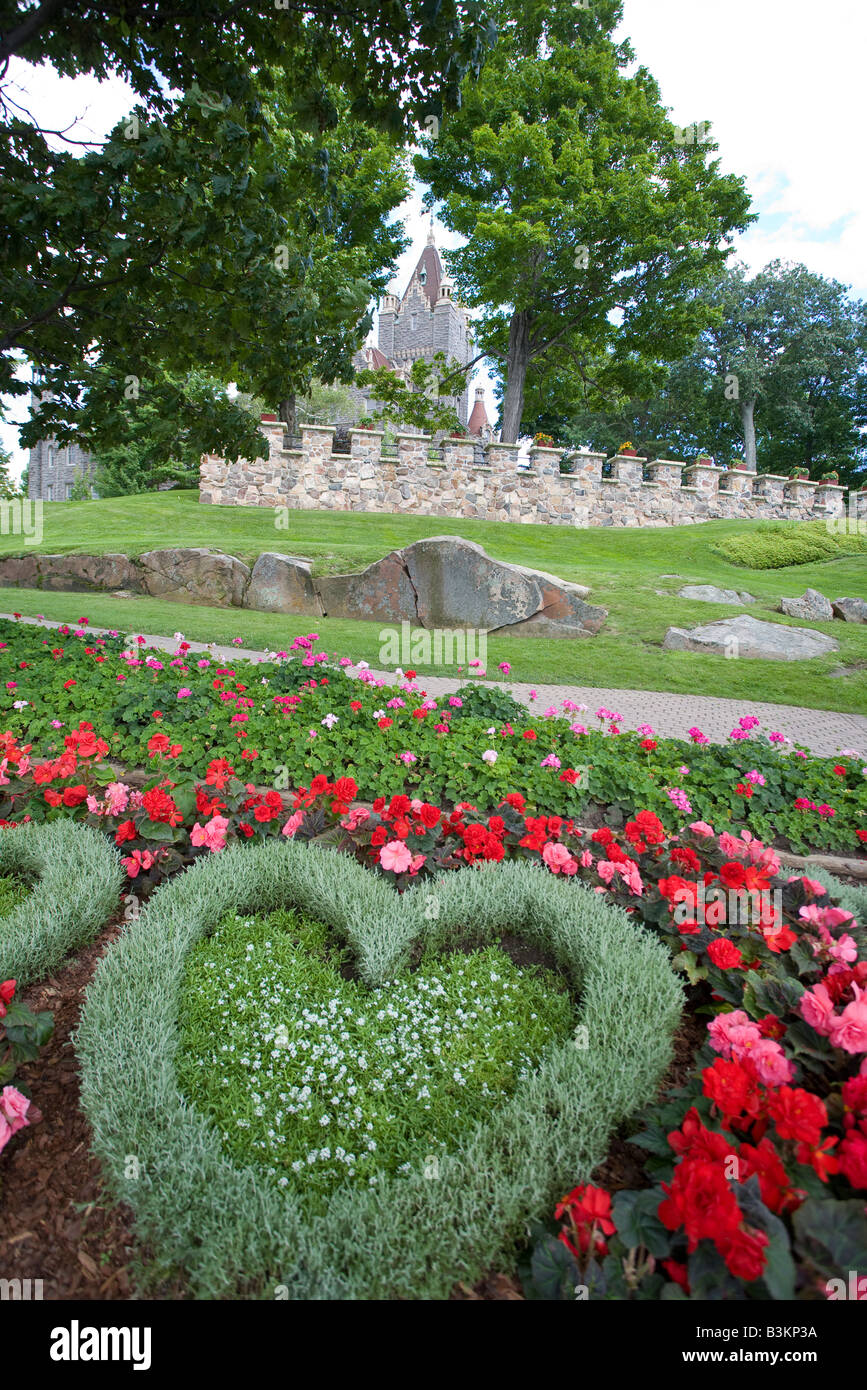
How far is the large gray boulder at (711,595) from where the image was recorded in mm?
12023

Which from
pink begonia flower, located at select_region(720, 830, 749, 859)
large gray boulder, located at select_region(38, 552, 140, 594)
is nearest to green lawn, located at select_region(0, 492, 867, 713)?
large gray boulder, located at select_region(38, 552, 140, 594)

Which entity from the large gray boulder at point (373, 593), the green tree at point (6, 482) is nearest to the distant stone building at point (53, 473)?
the green tree at point (6, 482)

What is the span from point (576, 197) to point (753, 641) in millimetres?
18909

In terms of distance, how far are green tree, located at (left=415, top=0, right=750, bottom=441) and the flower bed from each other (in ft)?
66.9

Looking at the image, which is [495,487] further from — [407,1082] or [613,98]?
[407,1082]

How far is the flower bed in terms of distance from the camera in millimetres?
3963

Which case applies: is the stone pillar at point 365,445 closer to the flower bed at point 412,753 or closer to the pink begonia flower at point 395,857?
the flower bed at point 412,753

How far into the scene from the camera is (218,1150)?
1.77 meters

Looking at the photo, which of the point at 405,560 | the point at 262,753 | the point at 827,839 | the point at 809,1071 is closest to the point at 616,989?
the point at 809,1071

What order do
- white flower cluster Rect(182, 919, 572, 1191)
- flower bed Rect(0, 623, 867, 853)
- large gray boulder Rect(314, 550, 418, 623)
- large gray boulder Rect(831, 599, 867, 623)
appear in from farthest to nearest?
large gray boulder Rect(831, 599, 867, 623) → large gray boulder Rect(314, 550, 418, 623) → flower bed Rect(0, 623, 867, 853) → white flower cluster Rect(182, 919, 572, 1191)

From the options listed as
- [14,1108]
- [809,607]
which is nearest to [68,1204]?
[14,1108]

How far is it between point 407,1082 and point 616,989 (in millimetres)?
742

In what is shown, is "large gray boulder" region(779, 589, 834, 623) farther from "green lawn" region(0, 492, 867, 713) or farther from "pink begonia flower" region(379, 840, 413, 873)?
"pink begonia flower" region(379, 840, 413, 873)

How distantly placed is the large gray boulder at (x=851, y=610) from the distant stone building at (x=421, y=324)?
46.4 metres
